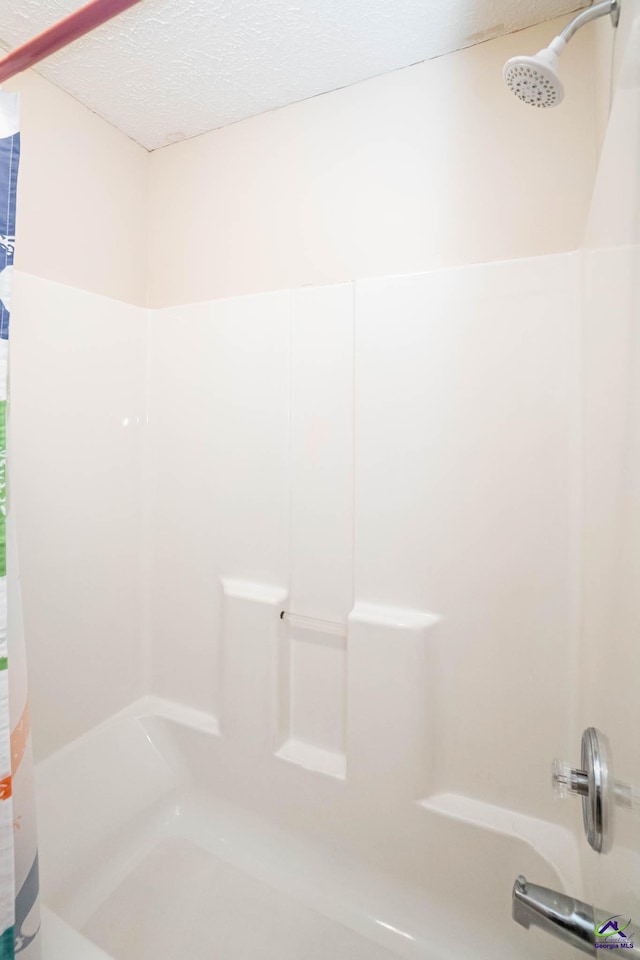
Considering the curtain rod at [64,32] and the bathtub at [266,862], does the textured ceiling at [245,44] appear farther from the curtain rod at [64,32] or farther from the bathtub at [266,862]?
the bathtub at [266,862]

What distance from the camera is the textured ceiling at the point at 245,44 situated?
3.36 ft

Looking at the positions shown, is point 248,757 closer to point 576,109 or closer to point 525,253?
point 525,253

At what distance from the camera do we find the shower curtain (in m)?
0.75

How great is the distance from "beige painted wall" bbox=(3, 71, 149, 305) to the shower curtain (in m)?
0.45

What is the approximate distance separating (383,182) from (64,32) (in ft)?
2.49

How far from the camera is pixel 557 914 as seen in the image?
0.66 m

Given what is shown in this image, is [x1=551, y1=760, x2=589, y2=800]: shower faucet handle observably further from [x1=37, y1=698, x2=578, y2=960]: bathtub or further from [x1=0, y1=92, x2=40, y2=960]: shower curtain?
[x1=0, y1=92, x2=40, y2=960]: shower curtain

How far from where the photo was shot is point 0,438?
0.77m

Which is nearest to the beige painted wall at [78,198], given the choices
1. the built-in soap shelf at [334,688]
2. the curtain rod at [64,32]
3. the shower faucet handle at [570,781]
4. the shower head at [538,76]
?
the curtain rod at [64,32]

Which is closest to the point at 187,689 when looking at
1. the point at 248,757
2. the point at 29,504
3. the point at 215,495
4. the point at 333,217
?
the point at 248,757

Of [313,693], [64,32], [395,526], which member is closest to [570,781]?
[395,526]

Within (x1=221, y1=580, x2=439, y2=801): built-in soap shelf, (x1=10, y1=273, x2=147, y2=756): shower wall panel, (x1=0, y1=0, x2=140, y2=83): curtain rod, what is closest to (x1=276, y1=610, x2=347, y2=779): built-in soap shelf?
(x1=221, y1=580, x2=439, y2=801): built-in soap shelf

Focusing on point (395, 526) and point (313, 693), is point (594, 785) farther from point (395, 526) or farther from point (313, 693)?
point (313, 693)

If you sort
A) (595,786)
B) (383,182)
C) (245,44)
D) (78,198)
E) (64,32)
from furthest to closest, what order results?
1. (78,198)
2. (383,182)
3. (245,44)
4. (64,32)
5. (595,786)
